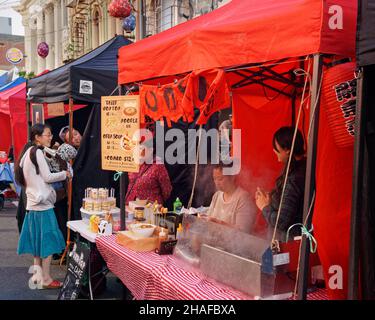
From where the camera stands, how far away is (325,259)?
236cm

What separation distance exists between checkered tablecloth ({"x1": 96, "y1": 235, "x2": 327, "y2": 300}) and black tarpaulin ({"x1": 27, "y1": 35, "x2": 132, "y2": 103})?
262cm

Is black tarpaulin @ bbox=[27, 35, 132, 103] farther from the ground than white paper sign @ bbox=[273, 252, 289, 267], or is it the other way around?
black tarpaulin @ bbox=[27, 35, 132, 103]

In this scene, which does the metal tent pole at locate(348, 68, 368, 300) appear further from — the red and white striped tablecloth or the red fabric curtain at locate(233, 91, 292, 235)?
the red fabric curtain at locate(233, 91, 292, 235)

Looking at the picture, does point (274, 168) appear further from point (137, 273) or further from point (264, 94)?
point (137, 273)

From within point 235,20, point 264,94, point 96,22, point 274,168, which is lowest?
point 274,168

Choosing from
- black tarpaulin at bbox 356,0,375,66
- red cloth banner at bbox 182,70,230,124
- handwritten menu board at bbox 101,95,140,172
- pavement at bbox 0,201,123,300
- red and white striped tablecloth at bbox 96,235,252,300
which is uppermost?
black tarpaulin at bbox 356,0,375,66

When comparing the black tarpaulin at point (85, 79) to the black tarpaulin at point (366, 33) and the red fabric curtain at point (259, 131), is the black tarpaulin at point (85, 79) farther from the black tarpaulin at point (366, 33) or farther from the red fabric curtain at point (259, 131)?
the black tarpaulin at point (366, 33)

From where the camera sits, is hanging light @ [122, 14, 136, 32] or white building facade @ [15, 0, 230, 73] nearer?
hanging light @ [122, 14, 136, 32]

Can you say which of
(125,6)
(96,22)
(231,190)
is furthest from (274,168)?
(96,22)

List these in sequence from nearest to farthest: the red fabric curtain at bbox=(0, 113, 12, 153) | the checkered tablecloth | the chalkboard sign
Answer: the checkered tablecloth → the chalkboard sign → the red fabric curtain at bbox=(0, 113, 12, 153)

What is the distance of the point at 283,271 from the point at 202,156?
375 cm

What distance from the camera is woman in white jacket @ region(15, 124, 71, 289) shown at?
442 centimetres

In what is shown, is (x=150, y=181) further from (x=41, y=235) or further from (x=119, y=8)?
(x=119, y=8)

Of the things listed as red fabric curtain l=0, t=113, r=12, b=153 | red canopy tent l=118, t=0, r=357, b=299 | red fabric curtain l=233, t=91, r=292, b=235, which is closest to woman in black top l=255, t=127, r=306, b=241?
red canopy tent l=118, t=0, r=357, b=299
